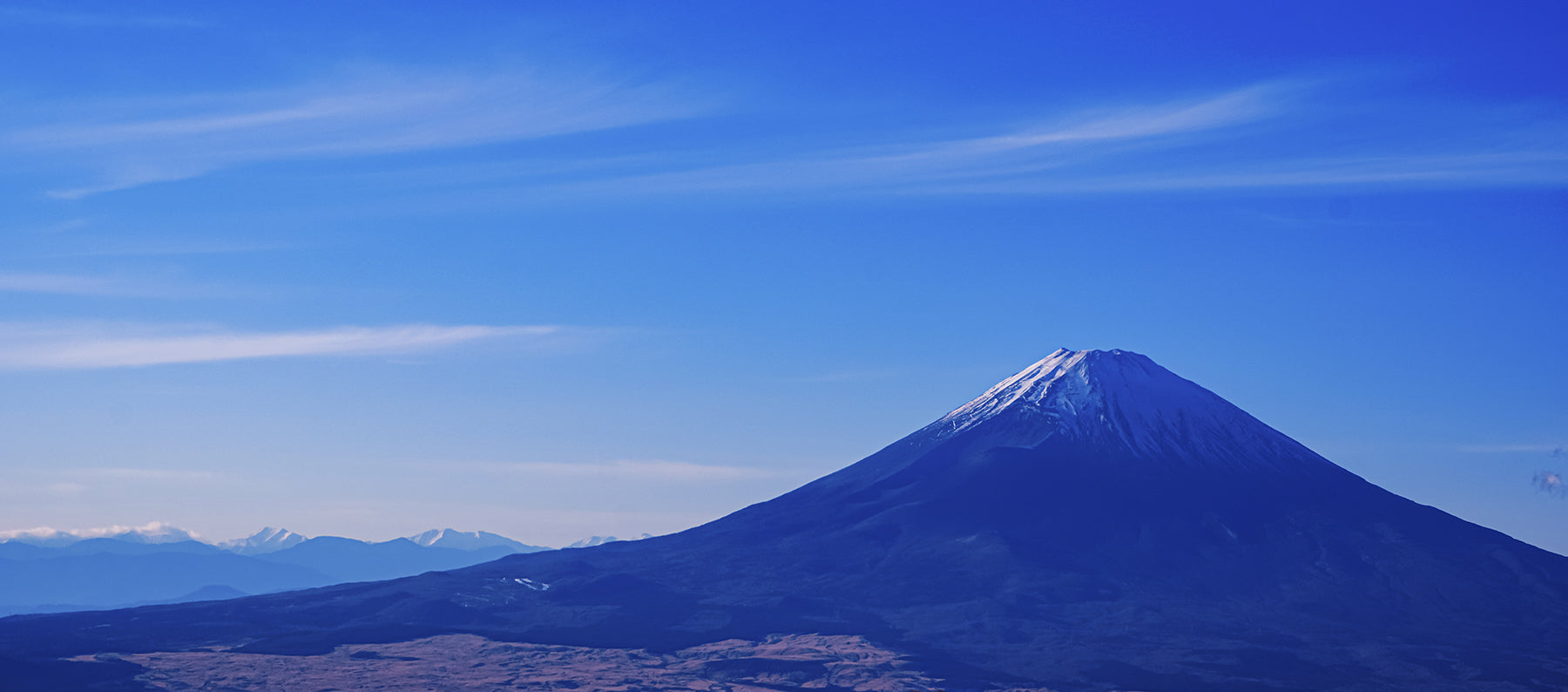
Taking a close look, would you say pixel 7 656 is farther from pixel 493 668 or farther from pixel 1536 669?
pixel 1536 669

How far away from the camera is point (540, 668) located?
578 feet

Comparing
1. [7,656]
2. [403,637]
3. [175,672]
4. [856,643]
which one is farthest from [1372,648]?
[7,656]

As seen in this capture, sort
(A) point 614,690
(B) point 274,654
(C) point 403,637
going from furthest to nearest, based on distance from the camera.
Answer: (C) point 403,637, (B) point 274,654, (A) point 614,690

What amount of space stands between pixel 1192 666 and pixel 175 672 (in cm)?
10892

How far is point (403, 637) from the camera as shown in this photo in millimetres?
190000

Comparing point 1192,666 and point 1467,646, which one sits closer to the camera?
point 1192,666

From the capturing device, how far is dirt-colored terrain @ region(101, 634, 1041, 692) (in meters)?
166

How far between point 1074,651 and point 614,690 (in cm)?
5457

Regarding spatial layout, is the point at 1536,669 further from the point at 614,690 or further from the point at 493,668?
the point at 493,668

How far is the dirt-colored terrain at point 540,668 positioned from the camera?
166 m

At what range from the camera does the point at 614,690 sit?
6486 inches

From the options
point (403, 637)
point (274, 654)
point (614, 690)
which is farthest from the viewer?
point (403, 637)

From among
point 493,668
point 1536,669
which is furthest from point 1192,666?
point 493,668

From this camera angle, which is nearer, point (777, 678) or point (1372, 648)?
point (777, 678)
